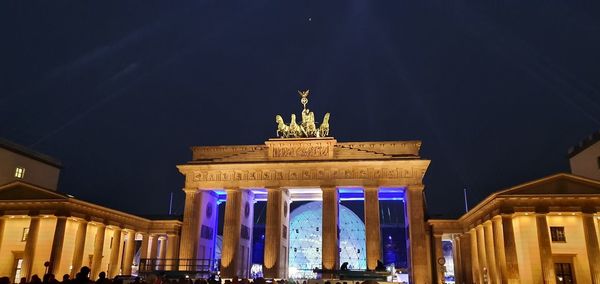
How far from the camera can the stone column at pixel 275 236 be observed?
1775 inches

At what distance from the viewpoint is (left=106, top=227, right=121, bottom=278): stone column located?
150 ft

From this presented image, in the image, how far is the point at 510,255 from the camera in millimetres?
33500

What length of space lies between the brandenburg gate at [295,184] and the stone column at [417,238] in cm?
9

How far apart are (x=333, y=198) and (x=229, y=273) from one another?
13.4m

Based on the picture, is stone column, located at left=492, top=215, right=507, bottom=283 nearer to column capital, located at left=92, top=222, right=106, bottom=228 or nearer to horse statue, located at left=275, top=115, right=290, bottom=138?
horse statue, located at left=275, top=115, right=290, bottom=138

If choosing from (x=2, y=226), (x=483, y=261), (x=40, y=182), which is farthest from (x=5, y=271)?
(x=483, y=261)

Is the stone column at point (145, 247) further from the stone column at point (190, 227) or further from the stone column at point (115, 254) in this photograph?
the stone column at point (190, 227)

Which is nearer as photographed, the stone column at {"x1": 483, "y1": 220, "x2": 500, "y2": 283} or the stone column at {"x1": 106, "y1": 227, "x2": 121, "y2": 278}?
the stone column at {"x1": 483, "y1": 220, "x2": 500, "y2": 283}

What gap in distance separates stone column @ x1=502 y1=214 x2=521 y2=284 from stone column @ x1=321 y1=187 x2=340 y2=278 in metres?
16.3

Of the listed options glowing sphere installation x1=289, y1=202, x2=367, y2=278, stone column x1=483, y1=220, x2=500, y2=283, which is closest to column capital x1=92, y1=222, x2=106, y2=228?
glowing sphere installation x1=289, y1=202, x2=367, y2=278

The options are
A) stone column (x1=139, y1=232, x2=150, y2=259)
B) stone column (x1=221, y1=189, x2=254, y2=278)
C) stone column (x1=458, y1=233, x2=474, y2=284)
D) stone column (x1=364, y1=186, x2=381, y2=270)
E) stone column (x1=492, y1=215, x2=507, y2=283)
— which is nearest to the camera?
stone column (x1=492, y1=215, x2=507, y2=283)

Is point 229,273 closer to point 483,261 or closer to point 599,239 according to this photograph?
point 483,261

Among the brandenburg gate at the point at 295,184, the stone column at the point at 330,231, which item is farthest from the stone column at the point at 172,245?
the stone column at the point at 330,231

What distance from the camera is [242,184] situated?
4834 centimetres
